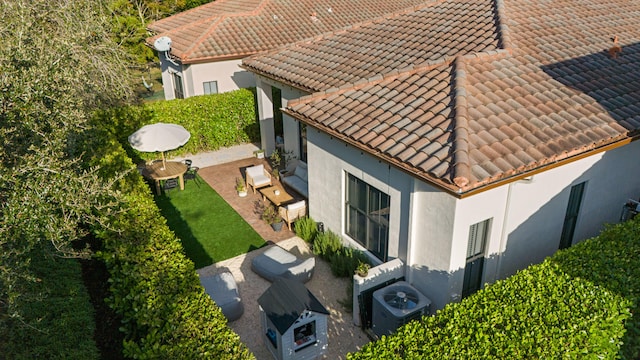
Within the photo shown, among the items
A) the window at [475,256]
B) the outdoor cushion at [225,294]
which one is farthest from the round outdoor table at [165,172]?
the window at [475,256]

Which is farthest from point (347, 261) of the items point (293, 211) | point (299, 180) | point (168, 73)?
point (168, 73)

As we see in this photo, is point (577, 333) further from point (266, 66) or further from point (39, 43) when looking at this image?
point (266, 66)

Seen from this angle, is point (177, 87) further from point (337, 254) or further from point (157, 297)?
point (157, 297)

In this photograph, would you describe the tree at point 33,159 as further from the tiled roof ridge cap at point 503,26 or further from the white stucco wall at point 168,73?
the white stucco wall at point 168,73

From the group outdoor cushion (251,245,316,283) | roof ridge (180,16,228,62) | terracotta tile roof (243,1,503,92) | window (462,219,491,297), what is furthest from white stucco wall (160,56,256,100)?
window (462,219,491,297)

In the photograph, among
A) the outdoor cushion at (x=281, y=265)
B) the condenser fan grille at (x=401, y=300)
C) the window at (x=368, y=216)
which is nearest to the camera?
the condenser fan grille at (x=401, y=300)
